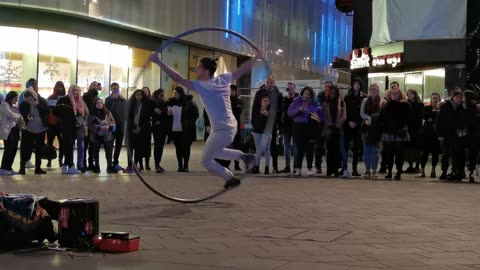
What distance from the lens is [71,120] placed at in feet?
44.8

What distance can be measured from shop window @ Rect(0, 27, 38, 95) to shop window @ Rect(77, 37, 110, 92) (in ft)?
6.75

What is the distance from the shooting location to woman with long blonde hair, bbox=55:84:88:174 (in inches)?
538

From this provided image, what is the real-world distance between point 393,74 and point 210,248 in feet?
66.5

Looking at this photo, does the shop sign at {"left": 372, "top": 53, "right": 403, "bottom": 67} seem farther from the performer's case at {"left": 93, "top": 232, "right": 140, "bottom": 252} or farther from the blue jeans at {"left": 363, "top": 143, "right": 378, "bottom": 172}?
the performer's case at {"left": 93, "top": 232, "right": 140, "bottom": 252}

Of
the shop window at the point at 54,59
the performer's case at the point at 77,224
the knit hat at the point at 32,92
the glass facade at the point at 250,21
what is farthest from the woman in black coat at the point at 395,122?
the shop window at the point at 54,59

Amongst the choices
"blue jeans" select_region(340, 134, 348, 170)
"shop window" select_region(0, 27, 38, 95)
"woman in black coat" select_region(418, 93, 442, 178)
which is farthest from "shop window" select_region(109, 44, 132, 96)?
"woman in black coat" select_region(418, 93, 442, 178)

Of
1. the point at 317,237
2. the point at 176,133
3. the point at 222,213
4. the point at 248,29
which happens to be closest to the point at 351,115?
the point at 176,133

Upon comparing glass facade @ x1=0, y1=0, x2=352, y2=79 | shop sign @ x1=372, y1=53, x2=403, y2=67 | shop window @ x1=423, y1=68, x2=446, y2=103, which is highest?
glass facade @ x1=0, y1=0, x2=352, y2=79

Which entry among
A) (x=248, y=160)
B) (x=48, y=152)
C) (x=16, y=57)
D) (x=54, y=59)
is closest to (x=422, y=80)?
(x=54, y=59)

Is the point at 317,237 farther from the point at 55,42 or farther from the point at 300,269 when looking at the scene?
the point at 55,42

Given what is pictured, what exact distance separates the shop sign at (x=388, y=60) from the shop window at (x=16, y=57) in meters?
13.1

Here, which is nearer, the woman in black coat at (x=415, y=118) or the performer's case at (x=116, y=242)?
the performer's case at (x=116, y=242)

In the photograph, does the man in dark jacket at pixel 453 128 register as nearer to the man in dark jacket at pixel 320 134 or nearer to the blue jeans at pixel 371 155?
the blue jeans at pixel 371 155

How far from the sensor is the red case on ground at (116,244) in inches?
243
